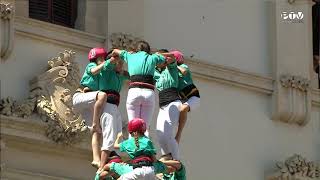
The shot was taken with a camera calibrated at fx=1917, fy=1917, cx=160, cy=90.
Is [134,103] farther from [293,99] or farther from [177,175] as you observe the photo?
[293,99]

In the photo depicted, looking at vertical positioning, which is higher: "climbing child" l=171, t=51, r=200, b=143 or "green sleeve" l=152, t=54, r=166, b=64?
"green sleeve" l=152, t=54, r=166, b=64

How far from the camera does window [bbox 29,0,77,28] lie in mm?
27062

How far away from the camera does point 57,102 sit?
85.4ft

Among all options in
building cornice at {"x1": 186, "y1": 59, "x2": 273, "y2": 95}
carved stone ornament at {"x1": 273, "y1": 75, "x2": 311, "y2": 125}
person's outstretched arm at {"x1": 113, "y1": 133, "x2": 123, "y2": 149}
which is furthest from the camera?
carved stone ornament at {"x1": 273, "y1": 75, "x2": 311, "y2": 125}

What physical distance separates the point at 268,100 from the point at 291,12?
4.83 ft

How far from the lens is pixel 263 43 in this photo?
95.8ft

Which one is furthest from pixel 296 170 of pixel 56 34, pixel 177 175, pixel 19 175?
pixel 177 175

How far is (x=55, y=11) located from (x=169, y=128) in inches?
170

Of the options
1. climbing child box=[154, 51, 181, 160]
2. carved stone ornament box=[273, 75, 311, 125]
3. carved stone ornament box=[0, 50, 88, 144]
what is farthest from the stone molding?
carved stone ornament box=[273, 75, 311, 125]

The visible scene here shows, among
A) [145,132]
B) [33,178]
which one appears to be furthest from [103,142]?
[33,178]

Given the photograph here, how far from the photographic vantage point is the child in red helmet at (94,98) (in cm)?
2338

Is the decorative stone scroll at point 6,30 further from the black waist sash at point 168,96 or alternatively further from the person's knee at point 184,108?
the person's knee at point 184,108

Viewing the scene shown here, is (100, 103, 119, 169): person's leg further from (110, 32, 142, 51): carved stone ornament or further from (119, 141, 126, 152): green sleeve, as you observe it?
(110, 32, 142, 51): carved stone ornament

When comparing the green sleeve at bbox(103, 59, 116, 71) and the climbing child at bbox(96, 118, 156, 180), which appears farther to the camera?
the green sleeve at bbox(103, 59, 116, 71)
